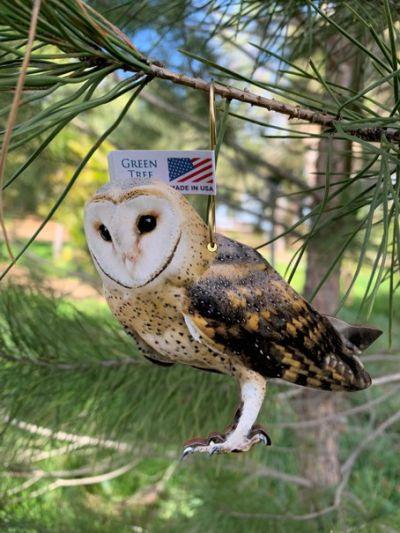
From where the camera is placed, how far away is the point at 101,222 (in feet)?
0.94

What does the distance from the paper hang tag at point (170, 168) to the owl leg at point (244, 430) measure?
0.10m

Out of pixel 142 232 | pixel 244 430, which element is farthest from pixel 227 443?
pixel 142 232

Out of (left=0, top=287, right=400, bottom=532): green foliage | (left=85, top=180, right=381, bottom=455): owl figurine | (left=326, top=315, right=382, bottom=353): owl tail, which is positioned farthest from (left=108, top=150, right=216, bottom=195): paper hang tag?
(left=0, top=287, right=400, bottom=532): green foliage

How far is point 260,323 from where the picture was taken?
0.99ft

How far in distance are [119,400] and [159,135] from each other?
0.92 meters

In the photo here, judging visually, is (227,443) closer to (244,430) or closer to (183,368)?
(244,430)

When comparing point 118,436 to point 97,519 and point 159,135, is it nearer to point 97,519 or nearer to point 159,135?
point 97,519

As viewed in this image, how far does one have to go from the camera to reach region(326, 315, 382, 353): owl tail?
1.17 ft

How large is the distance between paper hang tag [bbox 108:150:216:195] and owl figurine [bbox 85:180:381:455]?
0.05 feet

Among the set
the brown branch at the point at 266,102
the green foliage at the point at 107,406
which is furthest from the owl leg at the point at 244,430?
the green foliage at the point at 107,406

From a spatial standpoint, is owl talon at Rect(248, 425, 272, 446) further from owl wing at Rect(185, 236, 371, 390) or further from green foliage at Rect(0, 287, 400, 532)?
green foliage at Rect(0, 287, 400, 532)

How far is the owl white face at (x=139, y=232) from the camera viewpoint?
28 cm

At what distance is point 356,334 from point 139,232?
153mm

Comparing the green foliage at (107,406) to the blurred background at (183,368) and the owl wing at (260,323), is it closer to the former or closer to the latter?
the blurred background at (183,368)
